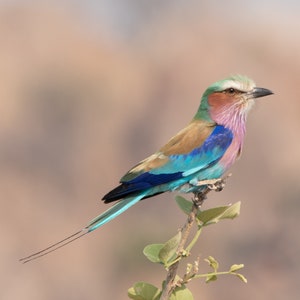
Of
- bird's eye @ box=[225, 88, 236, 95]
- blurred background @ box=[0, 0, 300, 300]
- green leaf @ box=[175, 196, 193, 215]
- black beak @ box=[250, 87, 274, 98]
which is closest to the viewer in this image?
green leaf @ box=[175, 196, 193, 215]

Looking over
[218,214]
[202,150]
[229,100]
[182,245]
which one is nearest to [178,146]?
[202,150]

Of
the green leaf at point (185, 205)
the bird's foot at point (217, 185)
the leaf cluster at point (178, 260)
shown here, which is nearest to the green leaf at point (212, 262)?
the leaf cluster at point (178, 260)

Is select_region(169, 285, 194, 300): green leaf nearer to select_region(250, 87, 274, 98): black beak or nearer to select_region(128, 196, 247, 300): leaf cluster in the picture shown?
select_region(128, 196, 247, 300): leaf cluster

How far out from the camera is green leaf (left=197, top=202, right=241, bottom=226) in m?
2.76

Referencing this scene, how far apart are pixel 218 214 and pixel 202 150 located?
153 centimetres

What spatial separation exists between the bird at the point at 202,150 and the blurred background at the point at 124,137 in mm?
7655

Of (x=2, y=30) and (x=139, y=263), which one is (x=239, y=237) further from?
(x=2, y=30)

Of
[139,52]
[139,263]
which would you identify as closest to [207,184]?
[139,263]

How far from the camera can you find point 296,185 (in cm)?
1738

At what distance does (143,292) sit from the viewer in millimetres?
2588

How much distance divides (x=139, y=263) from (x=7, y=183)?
13.3 ft

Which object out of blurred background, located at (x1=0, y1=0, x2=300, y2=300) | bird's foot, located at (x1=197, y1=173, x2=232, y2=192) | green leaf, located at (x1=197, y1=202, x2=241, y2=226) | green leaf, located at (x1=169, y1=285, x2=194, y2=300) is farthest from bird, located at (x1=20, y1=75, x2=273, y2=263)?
blurred background, located at (x1=0, y1=0, x2=300, y2=300)

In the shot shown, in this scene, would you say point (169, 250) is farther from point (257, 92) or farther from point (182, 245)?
point (257, 92)

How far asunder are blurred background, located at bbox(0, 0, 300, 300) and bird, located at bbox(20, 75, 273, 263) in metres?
7.66
